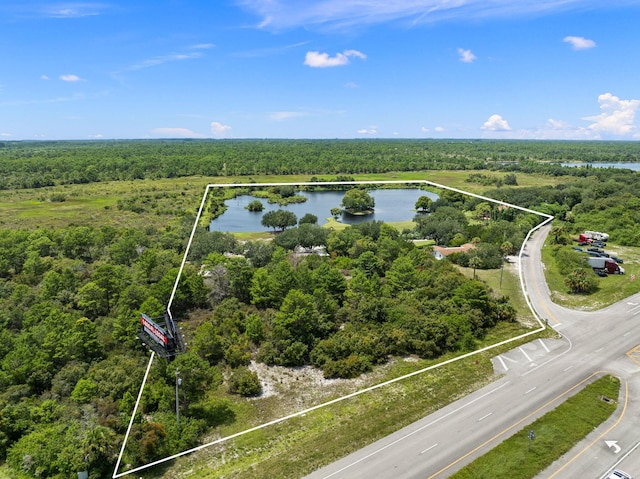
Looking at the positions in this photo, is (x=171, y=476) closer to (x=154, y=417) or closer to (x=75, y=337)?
(x=154, y=417)

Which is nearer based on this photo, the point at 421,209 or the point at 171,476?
the point at 171,476

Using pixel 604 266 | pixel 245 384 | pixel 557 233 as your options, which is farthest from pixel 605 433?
pixel 557 233

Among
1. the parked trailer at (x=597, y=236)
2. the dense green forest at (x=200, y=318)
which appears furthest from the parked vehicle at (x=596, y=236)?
the dense green forest at (x=200, y=318)

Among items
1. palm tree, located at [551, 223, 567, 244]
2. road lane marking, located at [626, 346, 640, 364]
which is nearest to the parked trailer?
palm tree, located at [551, 223, 567, 244]

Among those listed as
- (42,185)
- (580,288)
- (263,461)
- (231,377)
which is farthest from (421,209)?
(42,185)

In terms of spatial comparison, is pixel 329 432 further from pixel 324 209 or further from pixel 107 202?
pixel 107 202

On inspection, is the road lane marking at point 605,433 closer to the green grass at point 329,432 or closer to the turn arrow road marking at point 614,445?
the turn arrow road marking at point 614,445
